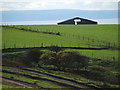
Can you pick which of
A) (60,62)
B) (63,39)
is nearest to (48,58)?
(60,62)

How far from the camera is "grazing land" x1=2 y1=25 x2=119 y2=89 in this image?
1277 inches

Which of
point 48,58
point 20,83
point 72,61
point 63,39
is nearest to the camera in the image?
point 20,83

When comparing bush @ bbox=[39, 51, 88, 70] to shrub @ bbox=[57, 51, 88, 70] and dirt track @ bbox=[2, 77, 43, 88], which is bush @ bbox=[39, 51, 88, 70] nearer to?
shrub @ bbox=[57, 51, 88, 70]

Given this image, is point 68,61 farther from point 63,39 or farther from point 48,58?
point 63,39

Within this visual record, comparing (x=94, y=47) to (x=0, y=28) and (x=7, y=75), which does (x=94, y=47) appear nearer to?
(x=7, y=75)

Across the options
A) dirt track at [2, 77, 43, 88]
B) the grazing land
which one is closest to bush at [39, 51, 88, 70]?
the grazing land

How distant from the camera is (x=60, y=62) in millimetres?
38875

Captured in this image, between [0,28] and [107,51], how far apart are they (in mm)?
33572

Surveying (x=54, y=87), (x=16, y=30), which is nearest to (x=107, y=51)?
(x=54, y=87)

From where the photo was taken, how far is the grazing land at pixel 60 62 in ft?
106

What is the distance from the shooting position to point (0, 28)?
70.0m

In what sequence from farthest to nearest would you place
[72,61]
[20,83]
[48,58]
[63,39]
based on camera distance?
[63,39]
[48,58]
[72,61]
[20,83]

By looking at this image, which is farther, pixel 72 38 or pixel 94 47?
pixel 72 38

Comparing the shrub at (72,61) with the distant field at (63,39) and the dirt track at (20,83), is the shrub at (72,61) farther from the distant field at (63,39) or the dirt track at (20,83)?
the dirt track at (20,83)
